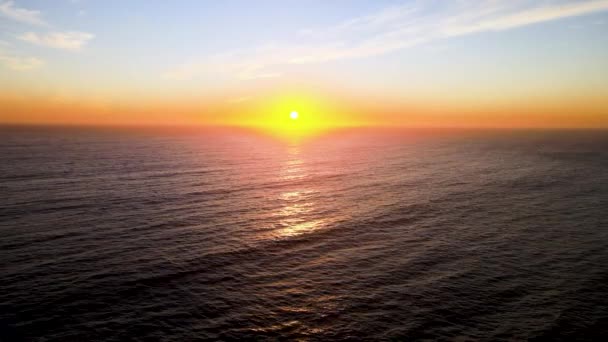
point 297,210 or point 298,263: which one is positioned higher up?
point 297,210

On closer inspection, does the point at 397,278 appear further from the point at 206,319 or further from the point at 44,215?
the point at 44,215

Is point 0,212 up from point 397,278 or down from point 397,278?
up

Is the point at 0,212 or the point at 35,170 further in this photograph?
the point at 35,170

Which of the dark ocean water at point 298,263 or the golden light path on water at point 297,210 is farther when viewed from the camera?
the golden light path on water at point 297,210

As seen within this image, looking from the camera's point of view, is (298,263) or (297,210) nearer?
(298,263)

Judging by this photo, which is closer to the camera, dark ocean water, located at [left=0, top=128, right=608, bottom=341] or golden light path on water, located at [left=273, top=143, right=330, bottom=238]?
dark ocean water, located at [left=0, top=128, right=608, bottom=341]

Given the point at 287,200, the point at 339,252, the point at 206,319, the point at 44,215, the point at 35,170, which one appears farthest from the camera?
the point at 35,170

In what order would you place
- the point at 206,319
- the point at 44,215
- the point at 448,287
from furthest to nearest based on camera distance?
the point at 44,215 → the point at 448,287 → the point at 206,319

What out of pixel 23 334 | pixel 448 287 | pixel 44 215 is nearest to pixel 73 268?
pixel 23 334
